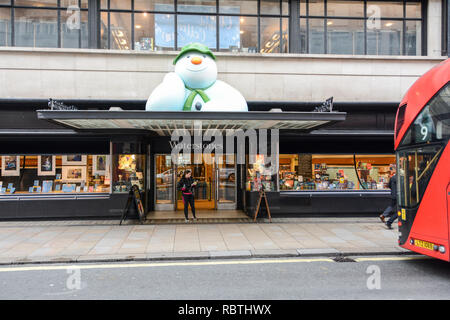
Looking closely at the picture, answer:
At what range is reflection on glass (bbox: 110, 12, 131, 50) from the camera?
13.0 metres

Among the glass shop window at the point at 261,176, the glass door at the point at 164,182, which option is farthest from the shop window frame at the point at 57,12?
the glass shop window at the point at 261,176

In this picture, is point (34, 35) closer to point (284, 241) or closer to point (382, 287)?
point (284, 241)

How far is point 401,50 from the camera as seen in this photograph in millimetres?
13977

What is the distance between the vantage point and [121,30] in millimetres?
13164

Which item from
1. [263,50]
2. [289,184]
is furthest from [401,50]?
[289,184]

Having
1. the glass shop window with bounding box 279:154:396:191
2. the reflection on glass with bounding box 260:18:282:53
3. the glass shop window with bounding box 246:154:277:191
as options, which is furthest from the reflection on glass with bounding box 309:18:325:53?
the glass shop window with bounding box 246:154:277:191

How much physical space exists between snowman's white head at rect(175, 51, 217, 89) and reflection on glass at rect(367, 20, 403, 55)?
7.05 metres

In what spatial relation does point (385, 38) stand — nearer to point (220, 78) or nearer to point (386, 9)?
point (386, 9)

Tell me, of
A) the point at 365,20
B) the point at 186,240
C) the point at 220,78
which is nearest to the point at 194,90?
the point at 220,78

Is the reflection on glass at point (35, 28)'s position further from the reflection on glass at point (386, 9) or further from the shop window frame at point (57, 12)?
the reflection on glass at point (386, 9)

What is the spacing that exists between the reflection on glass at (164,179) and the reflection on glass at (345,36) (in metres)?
7.87

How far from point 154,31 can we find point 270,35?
447 centimetres

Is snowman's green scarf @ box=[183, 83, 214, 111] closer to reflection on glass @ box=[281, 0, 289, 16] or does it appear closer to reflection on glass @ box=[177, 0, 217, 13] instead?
reflection on glass @ box=[177, 0, 217, 13]

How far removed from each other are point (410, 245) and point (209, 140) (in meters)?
8.47
